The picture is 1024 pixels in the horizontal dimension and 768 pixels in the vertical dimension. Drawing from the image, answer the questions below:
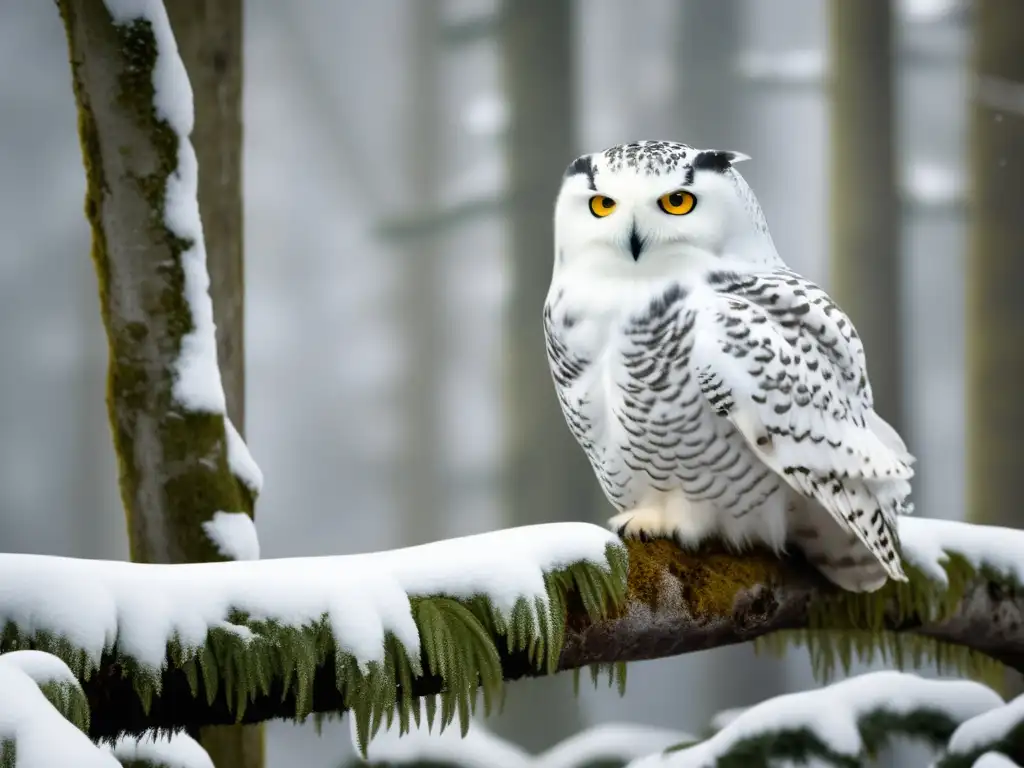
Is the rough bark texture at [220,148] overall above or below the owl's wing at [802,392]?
above

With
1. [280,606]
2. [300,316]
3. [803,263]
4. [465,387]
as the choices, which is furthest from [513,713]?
[280,606]

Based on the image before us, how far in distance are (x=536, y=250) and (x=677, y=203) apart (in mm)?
1467

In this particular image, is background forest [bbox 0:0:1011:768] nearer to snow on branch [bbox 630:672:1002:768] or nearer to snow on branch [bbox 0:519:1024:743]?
snow on branch [bbox 630:672:1002:768]

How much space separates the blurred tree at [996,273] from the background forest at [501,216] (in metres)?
0.03

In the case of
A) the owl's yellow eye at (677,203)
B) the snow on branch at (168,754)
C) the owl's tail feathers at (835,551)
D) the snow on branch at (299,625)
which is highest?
the owl's yellow eye at (677,203)

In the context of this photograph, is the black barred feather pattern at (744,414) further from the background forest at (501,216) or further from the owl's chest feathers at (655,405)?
the background forest at (501,216)

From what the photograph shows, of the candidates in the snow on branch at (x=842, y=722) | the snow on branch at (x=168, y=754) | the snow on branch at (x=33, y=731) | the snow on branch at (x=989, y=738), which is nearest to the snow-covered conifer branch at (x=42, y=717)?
the snow on branch at (x=33, y=731)

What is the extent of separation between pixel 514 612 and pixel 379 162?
1846 mm

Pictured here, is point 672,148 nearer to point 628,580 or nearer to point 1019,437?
point 628,580

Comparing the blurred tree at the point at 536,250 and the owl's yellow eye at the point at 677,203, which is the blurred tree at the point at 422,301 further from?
the owl's yellow eye at the point at 677,203

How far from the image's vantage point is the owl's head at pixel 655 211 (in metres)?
1.18

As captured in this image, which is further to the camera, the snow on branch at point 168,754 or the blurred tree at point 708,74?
the blurred tree at point 708,74

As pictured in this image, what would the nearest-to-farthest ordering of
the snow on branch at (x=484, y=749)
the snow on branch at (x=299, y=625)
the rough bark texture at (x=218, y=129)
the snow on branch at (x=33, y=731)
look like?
the snow on branch at (x=33, y=731)
the snow on branch at (x=299, y=625)
the rough bark texture at (x=218, y=129)
the snow on branch at (x=484, y=749)

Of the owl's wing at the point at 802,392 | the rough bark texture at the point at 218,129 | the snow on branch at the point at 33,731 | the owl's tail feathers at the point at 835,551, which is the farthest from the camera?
the rough bark texture at the point at 218,129
